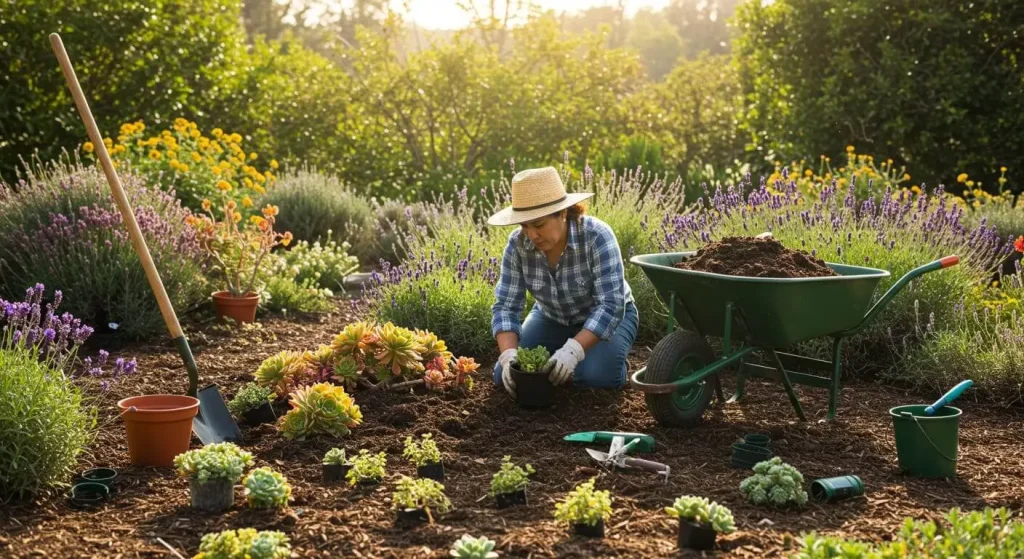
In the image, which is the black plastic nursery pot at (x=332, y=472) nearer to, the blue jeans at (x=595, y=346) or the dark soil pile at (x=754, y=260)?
the blue jeans at (x=595, y=346)

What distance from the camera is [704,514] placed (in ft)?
8.11

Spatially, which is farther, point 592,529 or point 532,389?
point 532,389

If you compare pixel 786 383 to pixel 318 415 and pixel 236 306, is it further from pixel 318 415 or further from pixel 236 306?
pixel 236 306

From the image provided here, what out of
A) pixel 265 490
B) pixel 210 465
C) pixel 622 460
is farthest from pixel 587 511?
pixel 210 465

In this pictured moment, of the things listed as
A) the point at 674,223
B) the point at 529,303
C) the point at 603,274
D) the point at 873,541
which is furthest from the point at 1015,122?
the point at 873,541

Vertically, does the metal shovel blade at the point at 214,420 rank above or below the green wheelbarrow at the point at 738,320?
below

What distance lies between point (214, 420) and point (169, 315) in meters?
0.42

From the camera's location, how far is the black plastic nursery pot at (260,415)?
3.74 m

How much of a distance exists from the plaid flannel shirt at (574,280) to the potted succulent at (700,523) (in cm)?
142

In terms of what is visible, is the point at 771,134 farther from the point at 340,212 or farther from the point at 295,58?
the point at 295,58

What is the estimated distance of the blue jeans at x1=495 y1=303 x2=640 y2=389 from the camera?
415 cm

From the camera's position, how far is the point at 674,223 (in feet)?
17.9

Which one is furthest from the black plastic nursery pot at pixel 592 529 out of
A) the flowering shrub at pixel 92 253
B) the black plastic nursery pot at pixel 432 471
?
the flowering shrub at pixel 92 253

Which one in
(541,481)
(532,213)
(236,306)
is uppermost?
(532,213)
